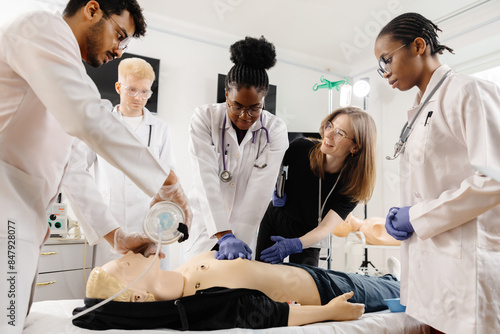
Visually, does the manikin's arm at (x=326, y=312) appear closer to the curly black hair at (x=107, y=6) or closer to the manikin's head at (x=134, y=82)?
the curly black hair at (x=107, y=6)

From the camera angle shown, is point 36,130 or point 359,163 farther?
point 359,163

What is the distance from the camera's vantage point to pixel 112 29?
1.08 m

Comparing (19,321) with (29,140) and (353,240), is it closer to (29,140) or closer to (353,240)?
(29,140)

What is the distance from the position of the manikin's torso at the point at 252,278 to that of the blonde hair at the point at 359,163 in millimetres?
555

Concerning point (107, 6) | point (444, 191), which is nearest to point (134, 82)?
point (107, 6)

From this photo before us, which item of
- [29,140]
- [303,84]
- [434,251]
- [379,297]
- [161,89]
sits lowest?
[379,297]

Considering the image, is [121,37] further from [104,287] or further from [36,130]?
[104,287]

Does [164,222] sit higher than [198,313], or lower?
higher

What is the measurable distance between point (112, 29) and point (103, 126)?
1.25ft

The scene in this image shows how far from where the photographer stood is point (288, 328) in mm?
1178

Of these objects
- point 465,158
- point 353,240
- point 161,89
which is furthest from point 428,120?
point 161,89

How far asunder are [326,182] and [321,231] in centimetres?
26

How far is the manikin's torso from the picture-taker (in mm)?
1418

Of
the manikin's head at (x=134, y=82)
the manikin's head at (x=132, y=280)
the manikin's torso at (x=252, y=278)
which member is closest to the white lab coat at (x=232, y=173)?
the manikin's torso at (x=252, y=278)
